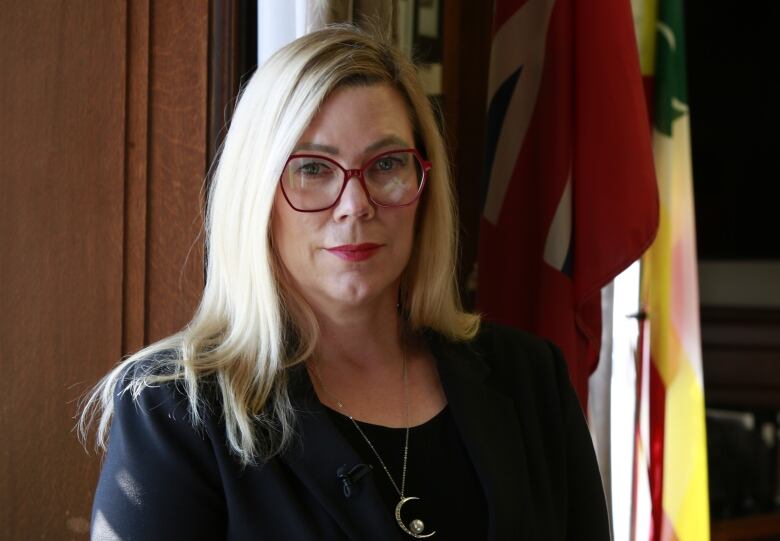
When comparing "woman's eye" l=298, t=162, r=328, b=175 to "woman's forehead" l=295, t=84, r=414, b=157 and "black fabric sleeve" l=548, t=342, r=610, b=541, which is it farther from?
"black fabric sleeve" l=548, t=342, r=610, b=541

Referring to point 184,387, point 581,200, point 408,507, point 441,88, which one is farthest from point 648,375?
point 184,387

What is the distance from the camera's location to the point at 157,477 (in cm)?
127

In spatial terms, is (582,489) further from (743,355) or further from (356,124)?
(743,355)

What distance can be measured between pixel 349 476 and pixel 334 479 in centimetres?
2

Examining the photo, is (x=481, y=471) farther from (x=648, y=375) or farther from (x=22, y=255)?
(x=648, y=375)

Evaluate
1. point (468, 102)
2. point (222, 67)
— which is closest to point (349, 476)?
point (222, 67)

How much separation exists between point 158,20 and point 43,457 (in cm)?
75

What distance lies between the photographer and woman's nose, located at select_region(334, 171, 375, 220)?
1.39m

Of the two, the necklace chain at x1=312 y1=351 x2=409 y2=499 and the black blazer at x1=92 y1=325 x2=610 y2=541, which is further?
the necklace chain at x1=312 y1=351 x2=409 y2=499

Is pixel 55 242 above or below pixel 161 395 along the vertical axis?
above

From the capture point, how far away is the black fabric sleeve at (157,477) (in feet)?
4.10

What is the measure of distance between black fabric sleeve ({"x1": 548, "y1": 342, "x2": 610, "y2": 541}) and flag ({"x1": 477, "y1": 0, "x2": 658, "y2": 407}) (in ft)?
1.47

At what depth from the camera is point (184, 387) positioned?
134 cm

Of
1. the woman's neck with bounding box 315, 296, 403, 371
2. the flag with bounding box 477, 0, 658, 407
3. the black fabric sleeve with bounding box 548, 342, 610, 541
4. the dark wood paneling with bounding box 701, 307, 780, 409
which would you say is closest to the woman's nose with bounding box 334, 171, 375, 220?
the woman's neck with bounding box 315, 296, 403, 371
